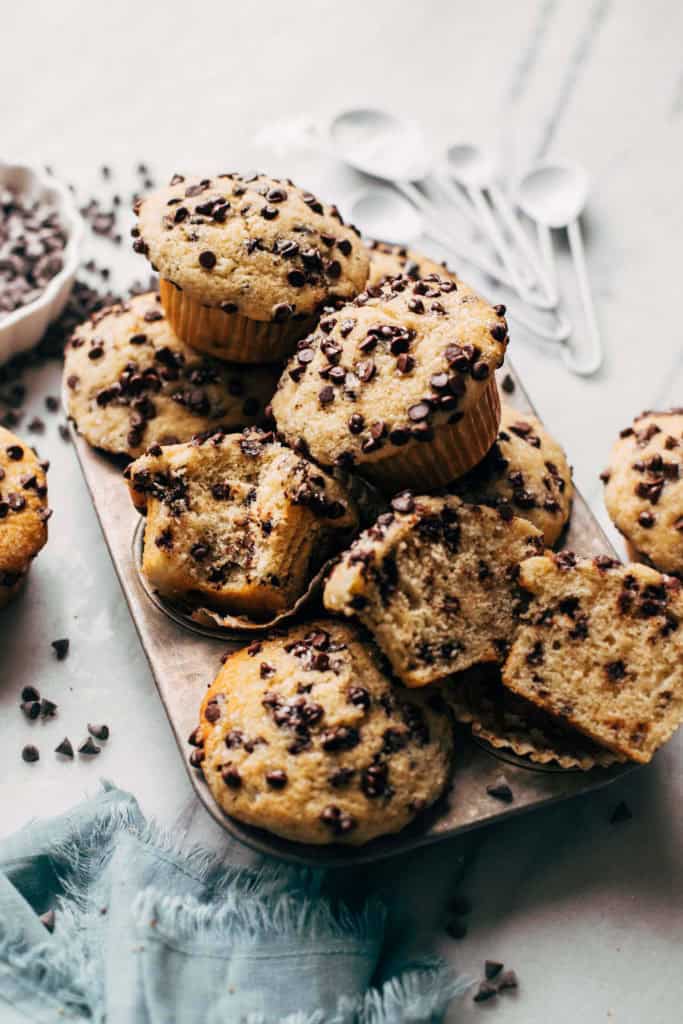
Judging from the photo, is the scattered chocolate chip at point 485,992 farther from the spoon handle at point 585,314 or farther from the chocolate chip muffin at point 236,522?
the spoon handle at point 585,314

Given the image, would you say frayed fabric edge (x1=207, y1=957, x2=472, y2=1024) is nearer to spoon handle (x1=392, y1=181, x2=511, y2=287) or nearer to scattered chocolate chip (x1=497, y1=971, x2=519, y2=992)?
scattered chocolate chip (x1=497, y1=971, x2=519, y2=992)

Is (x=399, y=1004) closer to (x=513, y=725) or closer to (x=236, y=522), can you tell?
(x=513, y=725)

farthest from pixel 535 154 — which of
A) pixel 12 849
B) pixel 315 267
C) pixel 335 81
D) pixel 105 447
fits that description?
pixel 12 849

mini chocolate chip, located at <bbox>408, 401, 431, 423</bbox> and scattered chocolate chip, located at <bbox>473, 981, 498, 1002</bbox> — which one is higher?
mini chocolate chip, located at <bbox>408, 401, 431, 423</bbox>

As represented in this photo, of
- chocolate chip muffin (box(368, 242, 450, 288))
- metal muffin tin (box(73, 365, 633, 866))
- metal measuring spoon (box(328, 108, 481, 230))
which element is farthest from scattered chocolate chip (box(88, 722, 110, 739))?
metal measuring spoon (box(328, 108, 481, 230))

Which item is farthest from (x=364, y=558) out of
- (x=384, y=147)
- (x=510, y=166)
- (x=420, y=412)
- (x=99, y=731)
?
(x=510, y=166)
